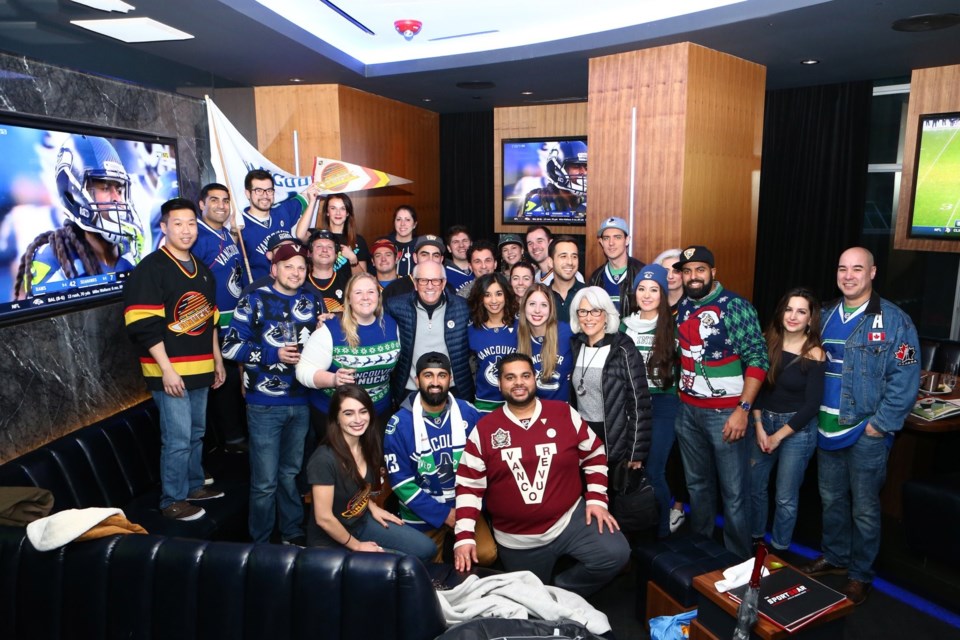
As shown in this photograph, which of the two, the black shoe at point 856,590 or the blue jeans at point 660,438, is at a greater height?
the blue jeans at point 660,438

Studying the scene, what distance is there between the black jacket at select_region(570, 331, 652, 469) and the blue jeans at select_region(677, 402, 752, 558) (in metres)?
0.31

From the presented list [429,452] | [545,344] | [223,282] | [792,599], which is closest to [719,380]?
[545,344]

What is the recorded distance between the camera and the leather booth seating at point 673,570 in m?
2.66

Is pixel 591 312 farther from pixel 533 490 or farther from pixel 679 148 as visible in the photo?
pixel 679 148

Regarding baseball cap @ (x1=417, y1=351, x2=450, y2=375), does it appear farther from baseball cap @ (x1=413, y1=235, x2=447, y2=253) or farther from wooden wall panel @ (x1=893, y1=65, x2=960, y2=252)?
wooden wall panel @ (x1=893, y1=65, x2=960, y2=252)

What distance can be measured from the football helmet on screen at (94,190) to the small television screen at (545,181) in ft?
15.2

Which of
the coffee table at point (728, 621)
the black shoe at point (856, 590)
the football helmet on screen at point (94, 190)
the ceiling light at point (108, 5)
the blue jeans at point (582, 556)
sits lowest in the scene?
the black shoe at point (856, 590)

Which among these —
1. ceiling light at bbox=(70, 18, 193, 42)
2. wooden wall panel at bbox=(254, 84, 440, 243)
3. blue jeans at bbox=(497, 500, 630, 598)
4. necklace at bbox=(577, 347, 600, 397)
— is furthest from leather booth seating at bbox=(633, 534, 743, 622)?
wooden wall panel at bbox=(254, 84, 440, 243)

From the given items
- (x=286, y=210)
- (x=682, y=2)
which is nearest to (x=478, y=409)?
(x=286, y=210)

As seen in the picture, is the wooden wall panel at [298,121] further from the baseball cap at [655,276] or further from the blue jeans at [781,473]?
the blue jeans at [781,473]

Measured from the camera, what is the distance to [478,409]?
3.39m

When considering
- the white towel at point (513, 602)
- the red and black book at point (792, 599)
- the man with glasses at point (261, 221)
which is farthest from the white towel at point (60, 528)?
the man with glasses at point (261, 221)

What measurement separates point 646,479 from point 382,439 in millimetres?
1308

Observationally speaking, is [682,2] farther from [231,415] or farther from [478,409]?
[231,415]
